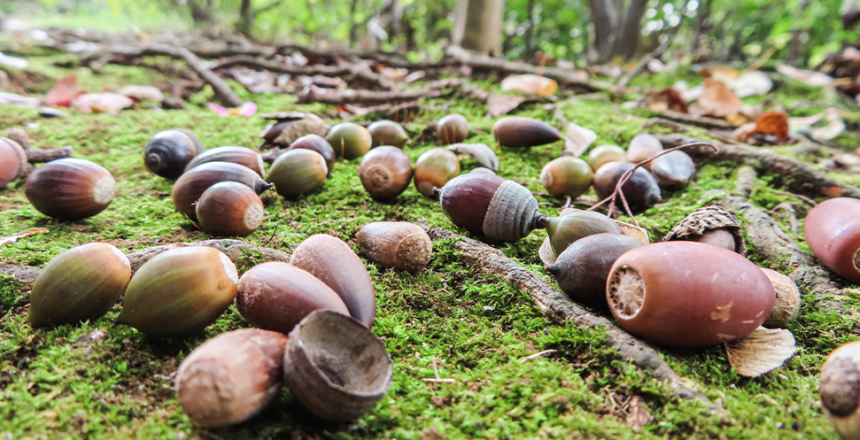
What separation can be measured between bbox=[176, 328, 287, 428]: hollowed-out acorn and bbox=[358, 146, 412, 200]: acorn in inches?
51.7

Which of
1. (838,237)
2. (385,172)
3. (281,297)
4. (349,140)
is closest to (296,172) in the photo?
(385,172)

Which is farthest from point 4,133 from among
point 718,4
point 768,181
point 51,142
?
point 718,4

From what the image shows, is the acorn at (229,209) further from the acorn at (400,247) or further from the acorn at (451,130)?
the acorn at (451,130)

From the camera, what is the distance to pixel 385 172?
86.6 inches

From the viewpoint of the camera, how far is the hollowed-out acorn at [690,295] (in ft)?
3.80

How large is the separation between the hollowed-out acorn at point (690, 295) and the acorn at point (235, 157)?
1.73 meters

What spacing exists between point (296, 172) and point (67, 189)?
918mm

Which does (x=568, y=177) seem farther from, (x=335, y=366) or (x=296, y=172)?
(x=335, y=366)

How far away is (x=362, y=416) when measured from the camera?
1034mm

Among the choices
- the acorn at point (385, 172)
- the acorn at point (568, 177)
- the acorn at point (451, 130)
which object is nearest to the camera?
the acorn at point (385, 172)

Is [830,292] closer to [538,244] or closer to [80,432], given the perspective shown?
[538,244]

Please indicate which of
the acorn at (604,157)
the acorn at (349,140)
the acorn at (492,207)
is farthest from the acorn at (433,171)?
the acorn at (604,157)

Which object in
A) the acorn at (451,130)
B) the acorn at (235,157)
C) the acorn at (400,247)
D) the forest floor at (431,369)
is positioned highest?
the acorn at (451,130)

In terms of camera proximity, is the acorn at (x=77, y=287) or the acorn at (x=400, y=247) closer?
the acorn at (x=77, y=287)
